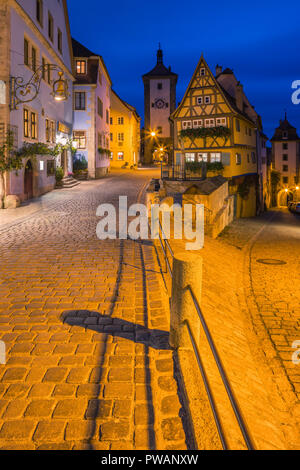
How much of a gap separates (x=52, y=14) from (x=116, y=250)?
70.5 feet

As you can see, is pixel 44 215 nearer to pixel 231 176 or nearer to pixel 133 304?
pixel 133 304

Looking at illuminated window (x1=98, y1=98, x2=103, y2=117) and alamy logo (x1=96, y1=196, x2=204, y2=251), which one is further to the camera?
illuminated window (x1=98, y1=98, x2=103, y2=117)

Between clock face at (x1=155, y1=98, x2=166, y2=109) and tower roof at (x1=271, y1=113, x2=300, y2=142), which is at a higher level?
clock face at (x1=155, y1=98, x2=166, y2=109)

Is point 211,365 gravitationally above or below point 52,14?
below

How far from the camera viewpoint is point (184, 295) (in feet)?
15.3

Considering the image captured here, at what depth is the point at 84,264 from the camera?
859 cm

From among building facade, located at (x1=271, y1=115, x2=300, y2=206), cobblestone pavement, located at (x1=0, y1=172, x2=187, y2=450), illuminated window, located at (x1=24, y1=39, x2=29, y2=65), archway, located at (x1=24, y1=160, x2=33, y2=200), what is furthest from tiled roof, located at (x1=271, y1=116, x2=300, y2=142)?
cobblestone pavement, located at (x1=0, y1=172, x2=187, y2=450)

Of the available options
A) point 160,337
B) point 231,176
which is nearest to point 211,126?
point 231,176

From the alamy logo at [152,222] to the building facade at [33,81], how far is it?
5451mm

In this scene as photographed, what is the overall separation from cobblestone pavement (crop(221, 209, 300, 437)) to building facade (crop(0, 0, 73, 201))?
37.6 feet

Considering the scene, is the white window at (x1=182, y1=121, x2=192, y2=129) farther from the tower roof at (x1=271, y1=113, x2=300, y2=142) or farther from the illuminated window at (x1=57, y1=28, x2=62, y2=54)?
the tower roof at (x1=271, y1=113, x2=300, y2=142)

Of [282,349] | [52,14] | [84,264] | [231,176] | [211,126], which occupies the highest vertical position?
[52,14]

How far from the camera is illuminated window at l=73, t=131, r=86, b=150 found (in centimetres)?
3447

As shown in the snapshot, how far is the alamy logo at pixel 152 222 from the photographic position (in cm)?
1106
